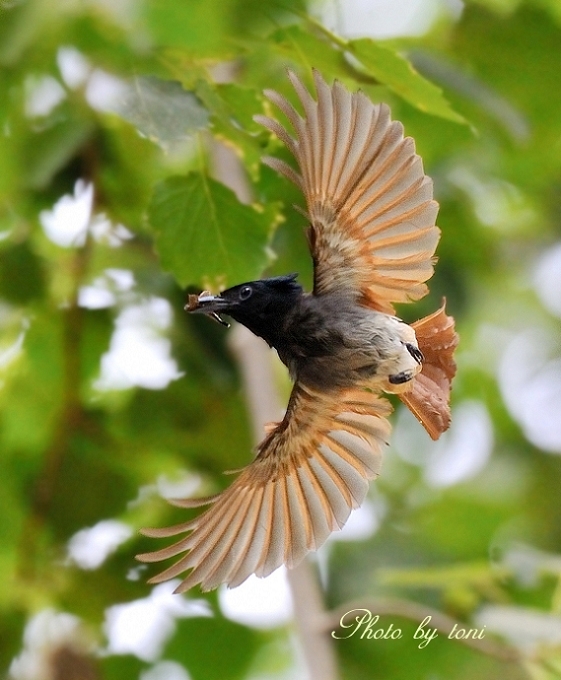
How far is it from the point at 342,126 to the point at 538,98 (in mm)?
1918

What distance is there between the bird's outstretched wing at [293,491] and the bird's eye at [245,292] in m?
0.24

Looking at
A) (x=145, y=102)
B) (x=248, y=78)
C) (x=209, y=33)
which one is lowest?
(x=248, y=78)

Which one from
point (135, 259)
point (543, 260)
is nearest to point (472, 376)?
point (543, 260)

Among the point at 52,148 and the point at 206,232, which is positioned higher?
the point at 206,232

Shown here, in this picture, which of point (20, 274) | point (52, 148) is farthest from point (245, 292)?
point (20, 274)

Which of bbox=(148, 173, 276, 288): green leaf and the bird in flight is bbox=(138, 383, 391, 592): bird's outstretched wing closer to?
the bird in flight

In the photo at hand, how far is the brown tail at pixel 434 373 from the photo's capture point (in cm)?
234

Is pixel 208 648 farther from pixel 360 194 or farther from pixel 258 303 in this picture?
pixel 360 194

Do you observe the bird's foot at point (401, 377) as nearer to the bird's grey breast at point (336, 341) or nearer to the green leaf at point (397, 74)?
the bird's grey breast at point (336, 341)

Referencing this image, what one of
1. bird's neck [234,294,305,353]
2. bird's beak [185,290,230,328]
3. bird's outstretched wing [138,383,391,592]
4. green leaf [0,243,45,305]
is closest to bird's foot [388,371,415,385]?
bird's outstretched wing [138,383,391,592]

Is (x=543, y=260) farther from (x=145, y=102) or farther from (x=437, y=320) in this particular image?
(x=145, y=102)

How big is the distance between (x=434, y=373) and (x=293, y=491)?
0.40 meters

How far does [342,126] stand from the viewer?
2045mm

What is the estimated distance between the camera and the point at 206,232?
8.23ft
